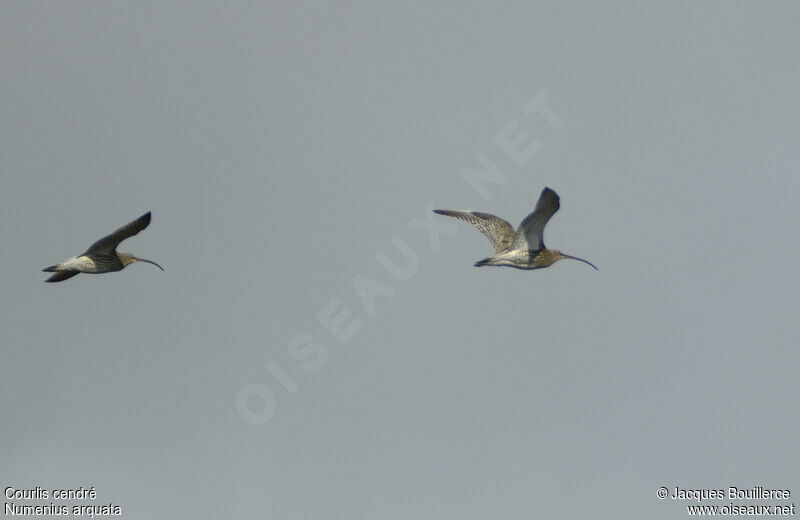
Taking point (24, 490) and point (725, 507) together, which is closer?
point (725, 507)

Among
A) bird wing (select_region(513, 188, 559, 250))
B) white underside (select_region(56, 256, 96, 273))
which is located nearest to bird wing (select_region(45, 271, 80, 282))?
white underside (select_region(56, 256, 96, 273))

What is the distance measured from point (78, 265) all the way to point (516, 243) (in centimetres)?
2037

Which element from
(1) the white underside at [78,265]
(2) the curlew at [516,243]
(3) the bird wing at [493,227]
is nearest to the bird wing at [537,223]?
(2) the curlew at [516,243]

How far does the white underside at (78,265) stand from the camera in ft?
181

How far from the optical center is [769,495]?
197 feet

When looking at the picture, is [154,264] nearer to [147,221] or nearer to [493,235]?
[147,221]

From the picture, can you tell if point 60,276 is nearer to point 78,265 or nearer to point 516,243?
point 78,265

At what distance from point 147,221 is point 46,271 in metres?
6.91

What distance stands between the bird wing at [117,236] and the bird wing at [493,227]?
15.1 meters

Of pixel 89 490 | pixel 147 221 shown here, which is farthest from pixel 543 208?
pixel 89 490

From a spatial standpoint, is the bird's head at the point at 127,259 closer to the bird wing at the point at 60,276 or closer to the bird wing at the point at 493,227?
the bird wing at the point at 60,276

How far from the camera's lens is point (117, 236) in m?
53.2

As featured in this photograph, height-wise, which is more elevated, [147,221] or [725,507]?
[147,221]

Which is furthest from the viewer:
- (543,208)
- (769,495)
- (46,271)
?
(769,495)
